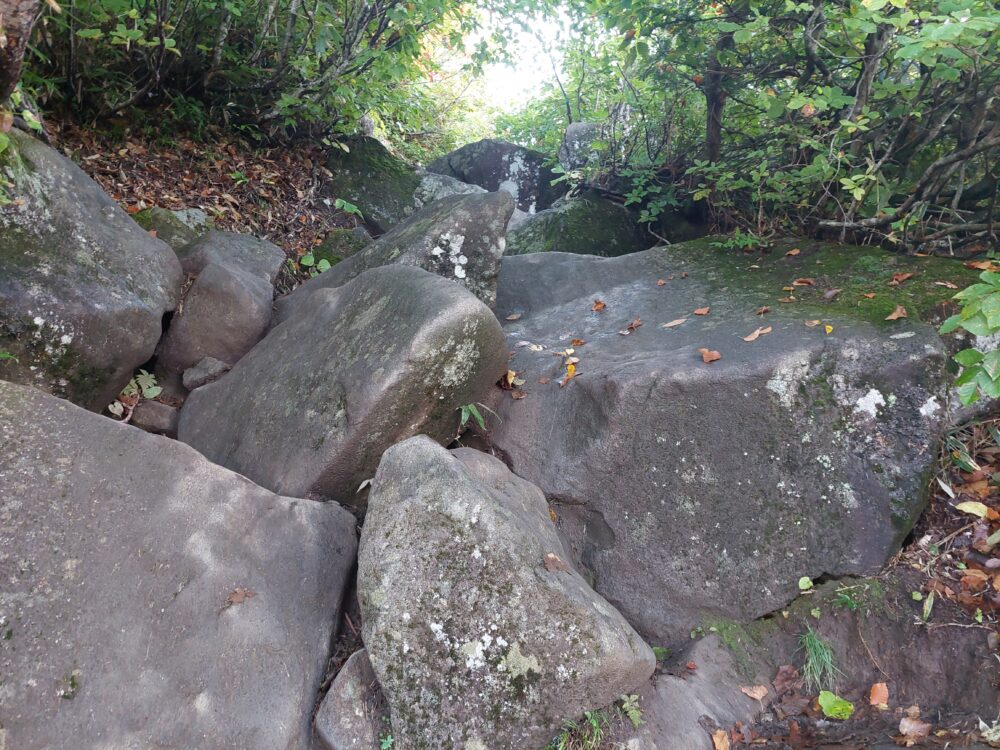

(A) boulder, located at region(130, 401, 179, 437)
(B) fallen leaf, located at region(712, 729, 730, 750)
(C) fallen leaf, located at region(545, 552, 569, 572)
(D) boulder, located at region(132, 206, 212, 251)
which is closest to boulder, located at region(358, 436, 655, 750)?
(C) fallen leaf, located at region(545, 552, 569, 572)

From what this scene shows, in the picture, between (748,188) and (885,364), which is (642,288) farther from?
(885,364)

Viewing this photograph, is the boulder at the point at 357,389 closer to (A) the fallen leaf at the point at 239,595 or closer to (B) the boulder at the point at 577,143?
(A) the fallen leaf at the point at 239,595

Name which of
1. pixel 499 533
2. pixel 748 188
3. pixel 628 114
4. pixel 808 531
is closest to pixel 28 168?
pixel 499 533

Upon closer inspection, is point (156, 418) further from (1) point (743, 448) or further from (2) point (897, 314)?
(2) point (897, 314)

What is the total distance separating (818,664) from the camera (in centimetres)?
327

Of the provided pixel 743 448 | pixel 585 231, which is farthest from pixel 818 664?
pixel 585 231

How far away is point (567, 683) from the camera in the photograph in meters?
2.68

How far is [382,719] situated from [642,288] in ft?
12.6

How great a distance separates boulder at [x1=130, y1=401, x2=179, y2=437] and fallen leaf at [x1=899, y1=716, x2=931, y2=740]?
182 inches

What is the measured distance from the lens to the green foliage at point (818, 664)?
3.24 m

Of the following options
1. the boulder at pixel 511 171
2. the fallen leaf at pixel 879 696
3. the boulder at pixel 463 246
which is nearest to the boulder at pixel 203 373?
the boulder at pixel 463 246

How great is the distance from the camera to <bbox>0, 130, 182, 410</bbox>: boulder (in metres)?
3.83

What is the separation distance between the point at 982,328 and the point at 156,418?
4896 mm

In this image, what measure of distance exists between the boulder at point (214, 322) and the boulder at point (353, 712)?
9.53ft
